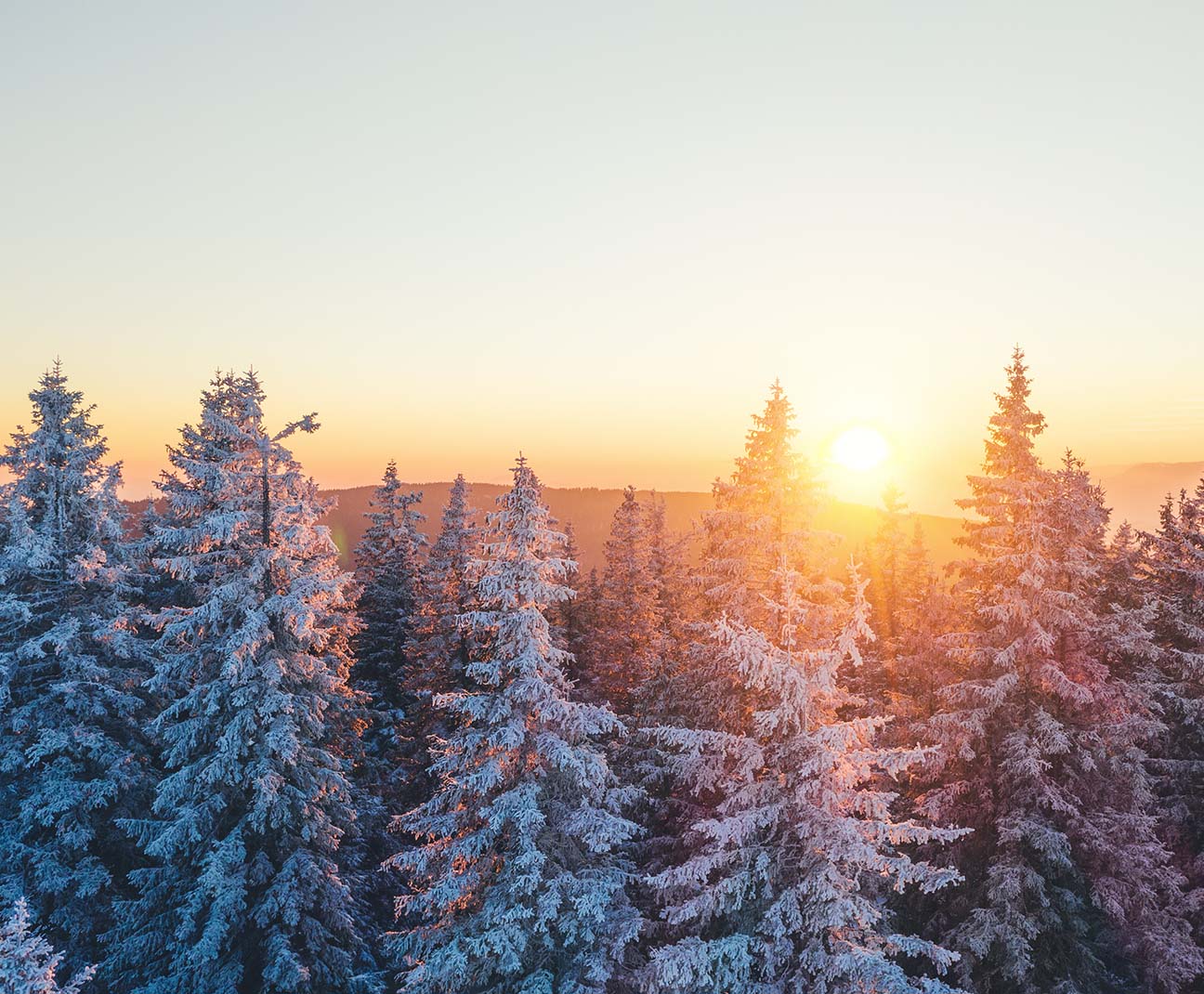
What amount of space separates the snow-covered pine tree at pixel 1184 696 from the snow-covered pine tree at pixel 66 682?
29.4 meters

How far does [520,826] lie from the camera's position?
14531mm

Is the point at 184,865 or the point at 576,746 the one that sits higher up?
the point at 576,746

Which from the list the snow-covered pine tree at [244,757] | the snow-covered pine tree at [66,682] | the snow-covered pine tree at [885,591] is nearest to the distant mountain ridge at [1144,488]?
the snow-covered pine tree at [885,591]

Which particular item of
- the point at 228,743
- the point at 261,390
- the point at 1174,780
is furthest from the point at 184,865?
the point at 1174,780

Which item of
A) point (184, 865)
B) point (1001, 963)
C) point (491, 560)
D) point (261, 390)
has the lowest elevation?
point (1001, 963)

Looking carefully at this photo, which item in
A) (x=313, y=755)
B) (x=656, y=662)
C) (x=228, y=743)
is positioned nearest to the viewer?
(x=228, y=743)

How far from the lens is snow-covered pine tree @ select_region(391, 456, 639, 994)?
576 inches

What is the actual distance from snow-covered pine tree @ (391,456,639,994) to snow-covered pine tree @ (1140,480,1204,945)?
1570 cm

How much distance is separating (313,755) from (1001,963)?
18111mm

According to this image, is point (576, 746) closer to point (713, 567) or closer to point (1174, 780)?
point (713, 567)

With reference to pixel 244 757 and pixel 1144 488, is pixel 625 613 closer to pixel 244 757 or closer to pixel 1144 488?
pixel 244 757

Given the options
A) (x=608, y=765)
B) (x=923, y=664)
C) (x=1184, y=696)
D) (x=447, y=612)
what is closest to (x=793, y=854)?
(x=608, y=765)

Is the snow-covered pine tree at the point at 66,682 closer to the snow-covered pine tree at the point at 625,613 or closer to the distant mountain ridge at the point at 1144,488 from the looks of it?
the snow-covered pine tree at the point at 625,613

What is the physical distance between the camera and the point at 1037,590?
63.2 feet
